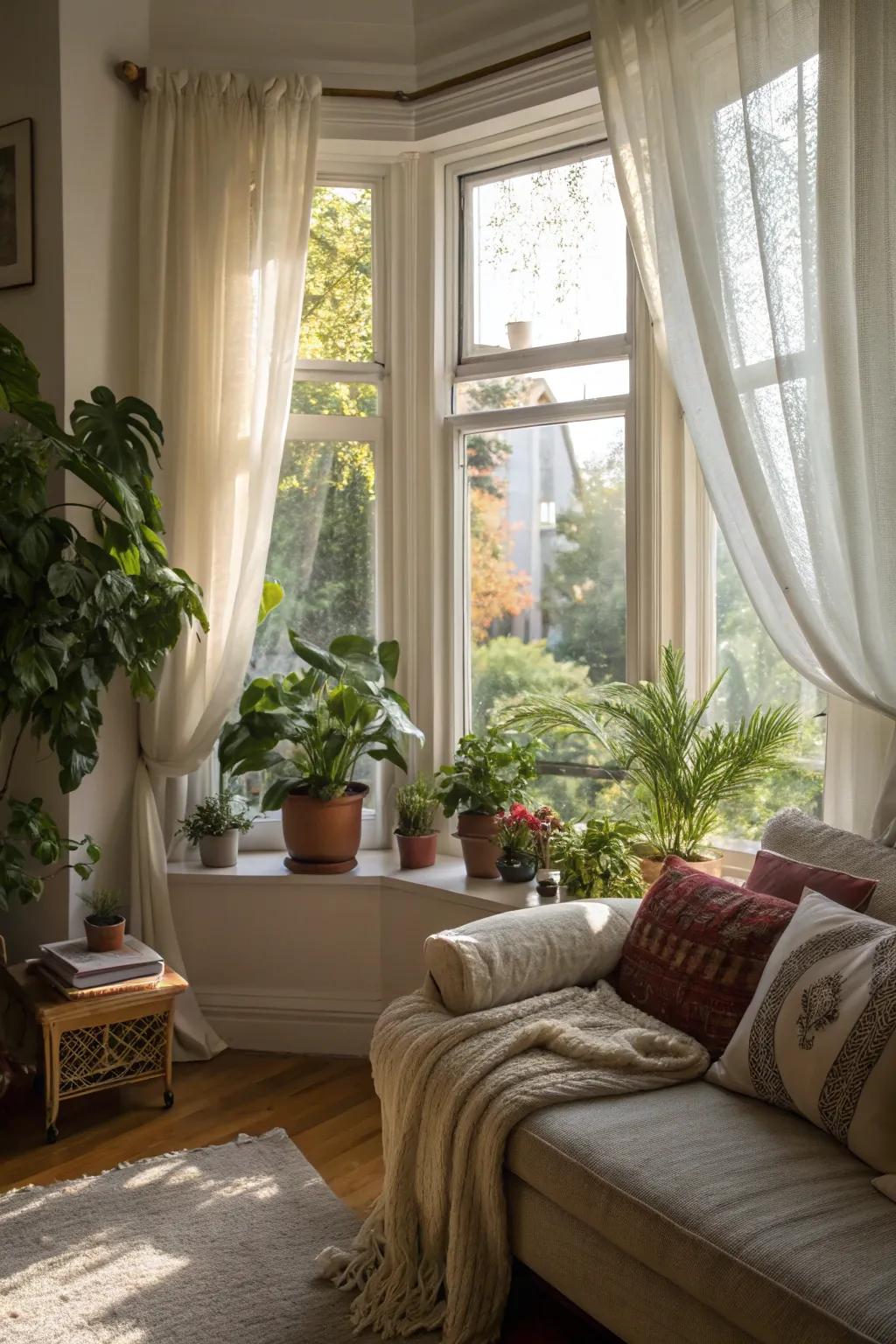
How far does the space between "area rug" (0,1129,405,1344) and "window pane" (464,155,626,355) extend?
2.34 meters

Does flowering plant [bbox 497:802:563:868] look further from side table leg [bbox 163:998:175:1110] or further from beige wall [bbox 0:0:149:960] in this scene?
beige wall [bbox 0:0:149:960]

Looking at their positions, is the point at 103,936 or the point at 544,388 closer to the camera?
the point at 103,936

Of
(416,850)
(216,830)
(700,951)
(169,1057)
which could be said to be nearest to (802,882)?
(700,951)

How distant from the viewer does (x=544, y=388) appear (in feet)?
11.2

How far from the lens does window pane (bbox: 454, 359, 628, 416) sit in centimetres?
328

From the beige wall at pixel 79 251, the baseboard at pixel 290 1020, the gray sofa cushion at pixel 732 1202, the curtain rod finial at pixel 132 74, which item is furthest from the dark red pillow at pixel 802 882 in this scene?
the curtain rod finial at pixel 132 74

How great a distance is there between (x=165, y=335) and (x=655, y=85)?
149cm

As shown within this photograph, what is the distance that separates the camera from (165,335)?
3.33m

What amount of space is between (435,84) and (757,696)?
1998mm

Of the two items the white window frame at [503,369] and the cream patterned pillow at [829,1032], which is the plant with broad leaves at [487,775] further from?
the cream patterned pillow at [829,1032]

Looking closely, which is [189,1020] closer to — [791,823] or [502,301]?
[791,823]

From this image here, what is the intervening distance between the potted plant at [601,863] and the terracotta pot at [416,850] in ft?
1.86


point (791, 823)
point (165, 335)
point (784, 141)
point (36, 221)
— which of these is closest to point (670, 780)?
point (791, 823)

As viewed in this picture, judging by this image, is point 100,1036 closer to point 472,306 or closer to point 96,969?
point 96,969
